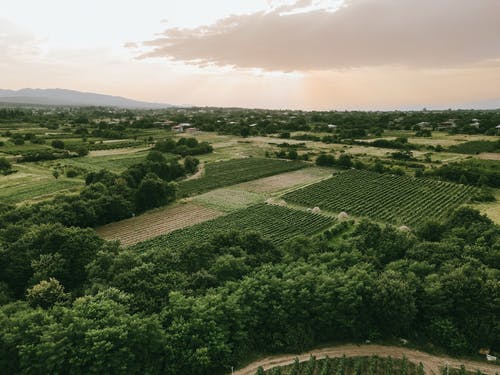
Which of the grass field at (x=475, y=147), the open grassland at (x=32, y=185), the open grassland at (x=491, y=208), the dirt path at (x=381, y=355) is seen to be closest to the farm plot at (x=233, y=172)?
the open grassland at (x=32, y=185)

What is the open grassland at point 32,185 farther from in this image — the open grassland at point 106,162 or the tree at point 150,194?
the tree at point 150,194

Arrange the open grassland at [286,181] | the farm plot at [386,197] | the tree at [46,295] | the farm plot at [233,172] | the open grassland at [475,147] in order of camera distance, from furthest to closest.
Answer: the open grassland at [475,147] < the open grassland at [286,181] < the farm plot at [233,172] < the farm plot at [386,197] < the tree at [46,295]

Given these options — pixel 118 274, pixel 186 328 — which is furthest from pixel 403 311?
pixel 118 274

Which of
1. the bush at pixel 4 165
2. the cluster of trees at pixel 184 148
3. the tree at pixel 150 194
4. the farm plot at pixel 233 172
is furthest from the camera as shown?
the cluster of trees at pixel 184 148

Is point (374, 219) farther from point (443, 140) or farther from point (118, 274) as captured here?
point (443, 140)

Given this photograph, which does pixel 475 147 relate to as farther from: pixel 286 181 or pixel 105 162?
pixel 105 162

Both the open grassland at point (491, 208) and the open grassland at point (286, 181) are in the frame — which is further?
the open grassland at point (286, 181)

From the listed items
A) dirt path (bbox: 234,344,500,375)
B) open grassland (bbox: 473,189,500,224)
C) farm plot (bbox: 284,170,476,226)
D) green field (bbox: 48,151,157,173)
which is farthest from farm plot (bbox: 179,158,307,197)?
dirt path (bbox: 234,344,500,375)
